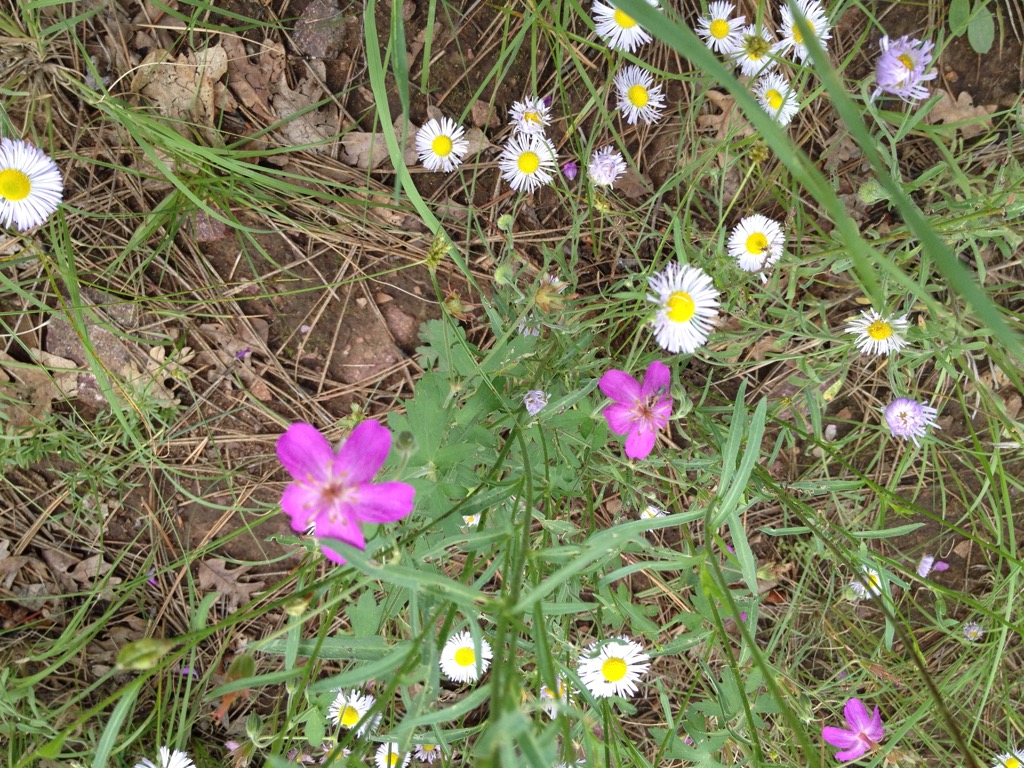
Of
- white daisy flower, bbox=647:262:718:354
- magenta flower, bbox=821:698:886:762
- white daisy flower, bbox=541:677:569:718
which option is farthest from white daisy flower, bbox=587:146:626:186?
magenta flower, bbox=821:698:886:762

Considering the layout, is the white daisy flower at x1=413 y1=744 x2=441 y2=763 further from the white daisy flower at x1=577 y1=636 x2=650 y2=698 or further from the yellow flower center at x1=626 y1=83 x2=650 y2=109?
the yellow flower center at x1=626 y1=83 x2=650 y2=109

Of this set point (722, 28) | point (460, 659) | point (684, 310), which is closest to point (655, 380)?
point (684, 310)

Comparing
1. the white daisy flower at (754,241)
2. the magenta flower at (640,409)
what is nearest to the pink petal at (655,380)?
the magenta flower at (640,409)

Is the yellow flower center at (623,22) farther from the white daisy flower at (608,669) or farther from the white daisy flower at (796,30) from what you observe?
the white daisy flower at (608,669)

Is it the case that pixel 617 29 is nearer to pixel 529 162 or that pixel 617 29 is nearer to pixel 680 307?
pixel 529 162

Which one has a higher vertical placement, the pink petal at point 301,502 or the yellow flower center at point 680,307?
the yellow flower center at point 680,307

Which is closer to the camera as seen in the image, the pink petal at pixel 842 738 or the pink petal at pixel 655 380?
the pink petal at pixel 655 380
